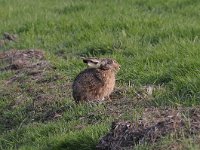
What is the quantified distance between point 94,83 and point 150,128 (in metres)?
1.77

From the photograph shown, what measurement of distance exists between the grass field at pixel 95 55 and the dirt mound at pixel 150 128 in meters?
0.18

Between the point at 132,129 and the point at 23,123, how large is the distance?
2096 millimetres

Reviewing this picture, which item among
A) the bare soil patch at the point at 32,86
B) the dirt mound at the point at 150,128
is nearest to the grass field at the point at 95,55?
the bare soil patch at the point at 32,86

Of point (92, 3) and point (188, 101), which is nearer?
point (188, 101)

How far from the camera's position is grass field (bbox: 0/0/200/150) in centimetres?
666

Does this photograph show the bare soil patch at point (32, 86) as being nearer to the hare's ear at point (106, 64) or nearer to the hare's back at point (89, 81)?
the hare's back at point (89, 81)

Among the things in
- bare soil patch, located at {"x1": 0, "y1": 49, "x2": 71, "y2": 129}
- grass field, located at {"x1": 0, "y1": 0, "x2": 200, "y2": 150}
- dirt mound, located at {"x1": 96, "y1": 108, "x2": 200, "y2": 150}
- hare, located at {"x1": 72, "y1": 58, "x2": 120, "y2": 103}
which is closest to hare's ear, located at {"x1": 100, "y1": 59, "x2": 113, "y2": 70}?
hare, located at {"x1": 72, "y1": 58, "x2": 120, "y2": 103}

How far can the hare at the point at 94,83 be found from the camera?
7109 mm

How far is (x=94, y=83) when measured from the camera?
7125mm

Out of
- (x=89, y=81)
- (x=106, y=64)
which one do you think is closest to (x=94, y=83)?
(x=89, y=81)

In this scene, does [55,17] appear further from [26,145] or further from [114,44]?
[26,145]

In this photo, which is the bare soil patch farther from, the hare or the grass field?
the hare

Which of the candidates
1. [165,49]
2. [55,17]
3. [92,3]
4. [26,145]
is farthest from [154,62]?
[92,3]

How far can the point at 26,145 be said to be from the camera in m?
6.57
